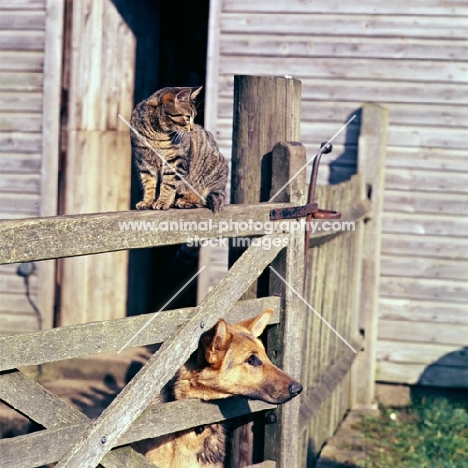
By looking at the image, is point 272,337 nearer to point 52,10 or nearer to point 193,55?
point 52,10

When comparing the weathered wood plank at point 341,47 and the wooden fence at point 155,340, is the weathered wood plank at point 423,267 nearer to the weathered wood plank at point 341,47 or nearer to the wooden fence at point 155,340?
the weathered wood plank at point 341,47

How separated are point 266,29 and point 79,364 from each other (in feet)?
12.3

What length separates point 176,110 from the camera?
4762mm

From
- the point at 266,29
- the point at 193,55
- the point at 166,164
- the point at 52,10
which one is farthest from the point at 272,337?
the point at 193,55

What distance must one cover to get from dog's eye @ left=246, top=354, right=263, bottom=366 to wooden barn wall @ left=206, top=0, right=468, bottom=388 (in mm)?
4198

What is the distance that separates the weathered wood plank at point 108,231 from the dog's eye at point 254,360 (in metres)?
0.57

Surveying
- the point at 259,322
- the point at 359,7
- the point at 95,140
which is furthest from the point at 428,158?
the point at 259,322

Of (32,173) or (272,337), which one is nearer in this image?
(272,337)

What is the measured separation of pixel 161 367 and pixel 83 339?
0.43 m

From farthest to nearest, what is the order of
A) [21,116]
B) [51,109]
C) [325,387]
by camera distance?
1. [21,116]
2. [51,109]
3. [325,387]

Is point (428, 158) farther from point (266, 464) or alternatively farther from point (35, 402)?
point (35, 402)

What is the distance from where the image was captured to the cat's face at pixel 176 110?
15.6ft

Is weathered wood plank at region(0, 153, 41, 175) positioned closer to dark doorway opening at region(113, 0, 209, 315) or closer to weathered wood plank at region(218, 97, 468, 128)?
dark doorway opening at region(113, 0, 209, 315)

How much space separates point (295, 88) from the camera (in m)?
4.24
